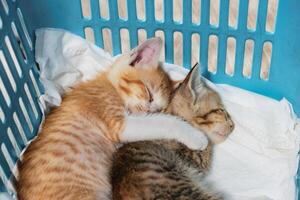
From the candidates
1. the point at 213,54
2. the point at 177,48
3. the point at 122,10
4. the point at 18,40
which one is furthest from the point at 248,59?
the point at 18,40

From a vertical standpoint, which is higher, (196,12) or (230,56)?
(196,12)

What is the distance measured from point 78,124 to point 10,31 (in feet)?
1.07

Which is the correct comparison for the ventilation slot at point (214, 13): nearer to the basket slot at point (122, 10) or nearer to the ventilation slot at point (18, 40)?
the basket slot at point (122, 10)

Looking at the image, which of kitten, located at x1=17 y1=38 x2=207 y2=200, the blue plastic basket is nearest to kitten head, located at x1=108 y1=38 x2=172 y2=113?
kitten, located at x1=17 y1=38 x2=207 y2=200

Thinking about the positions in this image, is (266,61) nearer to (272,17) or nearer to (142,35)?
(272,17)

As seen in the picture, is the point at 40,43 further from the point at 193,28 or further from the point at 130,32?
the point at 193,28

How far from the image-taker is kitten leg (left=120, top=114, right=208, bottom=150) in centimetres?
142

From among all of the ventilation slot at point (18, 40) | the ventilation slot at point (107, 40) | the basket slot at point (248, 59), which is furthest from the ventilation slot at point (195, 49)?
the ventilation slot at point (18, 40)

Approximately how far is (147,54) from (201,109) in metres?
0.23

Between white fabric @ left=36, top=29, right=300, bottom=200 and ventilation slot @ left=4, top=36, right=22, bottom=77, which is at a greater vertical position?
ventilation slot @ left=4, top=36, right=22, bottom=77

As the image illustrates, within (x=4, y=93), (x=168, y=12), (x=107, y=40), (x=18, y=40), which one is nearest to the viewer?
(x=4, y=93)

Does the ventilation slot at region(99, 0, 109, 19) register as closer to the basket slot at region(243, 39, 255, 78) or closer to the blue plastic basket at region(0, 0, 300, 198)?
the blue plastic basket at region(0, 0, 300, 198)

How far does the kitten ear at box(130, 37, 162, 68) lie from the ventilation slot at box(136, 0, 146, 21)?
0.15 metres

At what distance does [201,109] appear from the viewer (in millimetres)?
1501
